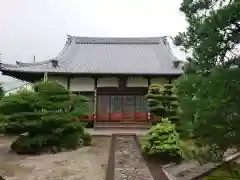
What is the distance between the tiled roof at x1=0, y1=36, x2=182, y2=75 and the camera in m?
20.8

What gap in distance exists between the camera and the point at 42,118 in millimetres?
12016

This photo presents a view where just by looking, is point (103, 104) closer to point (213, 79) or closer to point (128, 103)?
point (128, 103)

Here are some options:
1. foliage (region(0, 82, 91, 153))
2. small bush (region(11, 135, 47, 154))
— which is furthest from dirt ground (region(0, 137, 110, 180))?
foliage (region(0, 82, 91, 153))

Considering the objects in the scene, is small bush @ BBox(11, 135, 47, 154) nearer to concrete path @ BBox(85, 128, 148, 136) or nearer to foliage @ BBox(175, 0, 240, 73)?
concrete path @ BBox(85, 128, 148, 136)

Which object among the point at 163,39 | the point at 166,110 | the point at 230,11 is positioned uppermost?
the point at 163,39

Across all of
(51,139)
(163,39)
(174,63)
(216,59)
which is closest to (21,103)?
(51,139)

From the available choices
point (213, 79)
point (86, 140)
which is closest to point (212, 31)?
point (213, 79)

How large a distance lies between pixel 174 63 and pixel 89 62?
6.03 m

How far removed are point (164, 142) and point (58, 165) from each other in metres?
3.54

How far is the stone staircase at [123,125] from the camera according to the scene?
2012cm

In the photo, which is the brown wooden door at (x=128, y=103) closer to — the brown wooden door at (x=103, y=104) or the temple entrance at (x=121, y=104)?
the temple entrance at (x=121, y=104)

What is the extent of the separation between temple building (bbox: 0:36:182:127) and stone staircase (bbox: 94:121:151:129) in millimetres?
251

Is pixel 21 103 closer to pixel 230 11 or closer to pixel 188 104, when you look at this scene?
pixel 188 104

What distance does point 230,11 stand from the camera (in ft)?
15.4
